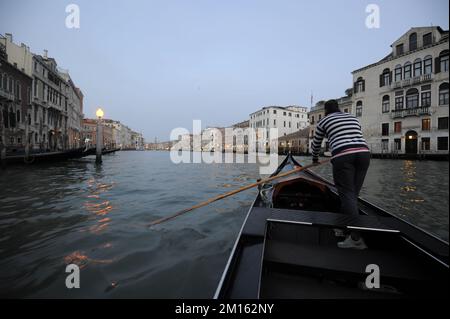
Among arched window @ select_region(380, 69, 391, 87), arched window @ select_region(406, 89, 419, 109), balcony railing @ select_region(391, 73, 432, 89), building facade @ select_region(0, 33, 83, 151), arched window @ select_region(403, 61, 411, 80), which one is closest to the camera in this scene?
balcony railing @ select_region(391, 73, 432, 89)

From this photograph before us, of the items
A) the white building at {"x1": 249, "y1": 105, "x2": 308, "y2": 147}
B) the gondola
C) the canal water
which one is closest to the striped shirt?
the gondola

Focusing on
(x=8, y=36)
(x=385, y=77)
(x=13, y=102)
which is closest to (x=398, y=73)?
Result: (x=385, y=77)

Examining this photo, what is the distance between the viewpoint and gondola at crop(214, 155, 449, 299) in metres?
1.14

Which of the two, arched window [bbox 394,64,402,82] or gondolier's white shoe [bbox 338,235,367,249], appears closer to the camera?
gondolier's white shoe [bbox 338,235,367,249]

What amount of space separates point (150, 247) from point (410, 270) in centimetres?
207

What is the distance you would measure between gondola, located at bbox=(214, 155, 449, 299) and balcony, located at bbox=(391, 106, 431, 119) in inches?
889

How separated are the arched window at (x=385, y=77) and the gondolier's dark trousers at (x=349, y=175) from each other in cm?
2455

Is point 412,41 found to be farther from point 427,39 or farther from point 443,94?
point 443,94

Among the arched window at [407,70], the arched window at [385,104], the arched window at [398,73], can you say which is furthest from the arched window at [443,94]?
the arched window at [385,104]

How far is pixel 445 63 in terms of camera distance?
17.0 metres

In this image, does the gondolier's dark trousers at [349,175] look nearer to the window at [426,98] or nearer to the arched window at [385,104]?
the window at [426,98]

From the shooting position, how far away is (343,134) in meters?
2.15

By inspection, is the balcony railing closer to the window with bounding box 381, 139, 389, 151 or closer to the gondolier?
the window with bounding box 381, 139, 389, 151

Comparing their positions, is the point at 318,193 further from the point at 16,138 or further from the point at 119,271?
the point at 16,138
